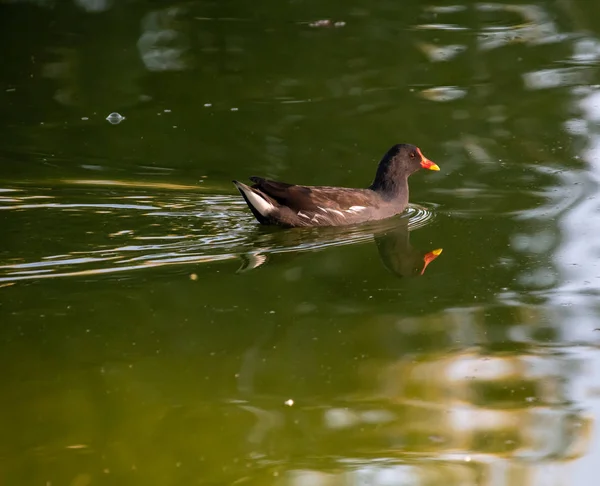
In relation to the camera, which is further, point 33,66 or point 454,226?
point 33,66

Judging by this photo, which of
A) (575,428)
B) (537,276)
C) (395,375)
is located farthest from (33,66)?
(575,428)

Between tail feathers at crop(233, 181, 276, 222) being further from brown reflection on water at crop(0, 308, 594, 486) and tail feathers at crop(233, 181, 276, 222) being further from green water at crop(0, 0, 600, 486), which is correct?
brown reflection on water at crop(0, 308, 594, 486)

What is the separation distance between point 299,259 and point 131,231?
1290 mm

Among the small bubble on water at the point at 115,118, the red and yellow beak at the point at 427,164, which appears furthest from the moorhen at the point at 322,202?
the small bubble on water at the point at 115,118

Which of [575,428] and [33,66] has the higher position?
[33,66]

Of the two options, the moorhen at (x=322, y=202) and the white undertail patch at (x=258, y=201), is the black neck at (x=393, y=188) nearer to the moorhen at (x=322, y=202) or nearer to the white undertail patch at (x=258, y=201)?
the moorhen at (x=322, y=202)

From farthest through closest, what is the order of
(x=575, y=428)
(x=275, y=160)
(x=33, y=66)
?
1. (x=33, y=66)
2. (x=275, y=160)
3. (x=575, y=428)

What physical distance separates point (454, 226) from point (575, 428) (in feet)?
11.3

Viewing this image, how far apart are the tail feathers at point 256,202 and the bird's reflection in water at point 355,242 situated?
156 millimetres

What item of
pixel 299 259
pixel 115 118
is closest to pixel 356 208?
pixel 299 259

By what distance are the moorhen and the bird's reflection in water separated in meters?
0.08

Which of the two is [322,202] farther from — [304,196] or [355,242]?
[355,242]

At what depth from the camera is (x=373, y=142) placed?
10.9 m

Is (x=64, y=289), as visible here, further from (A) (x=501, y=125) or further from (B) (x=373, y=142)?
(A) (x=501, y=125)
